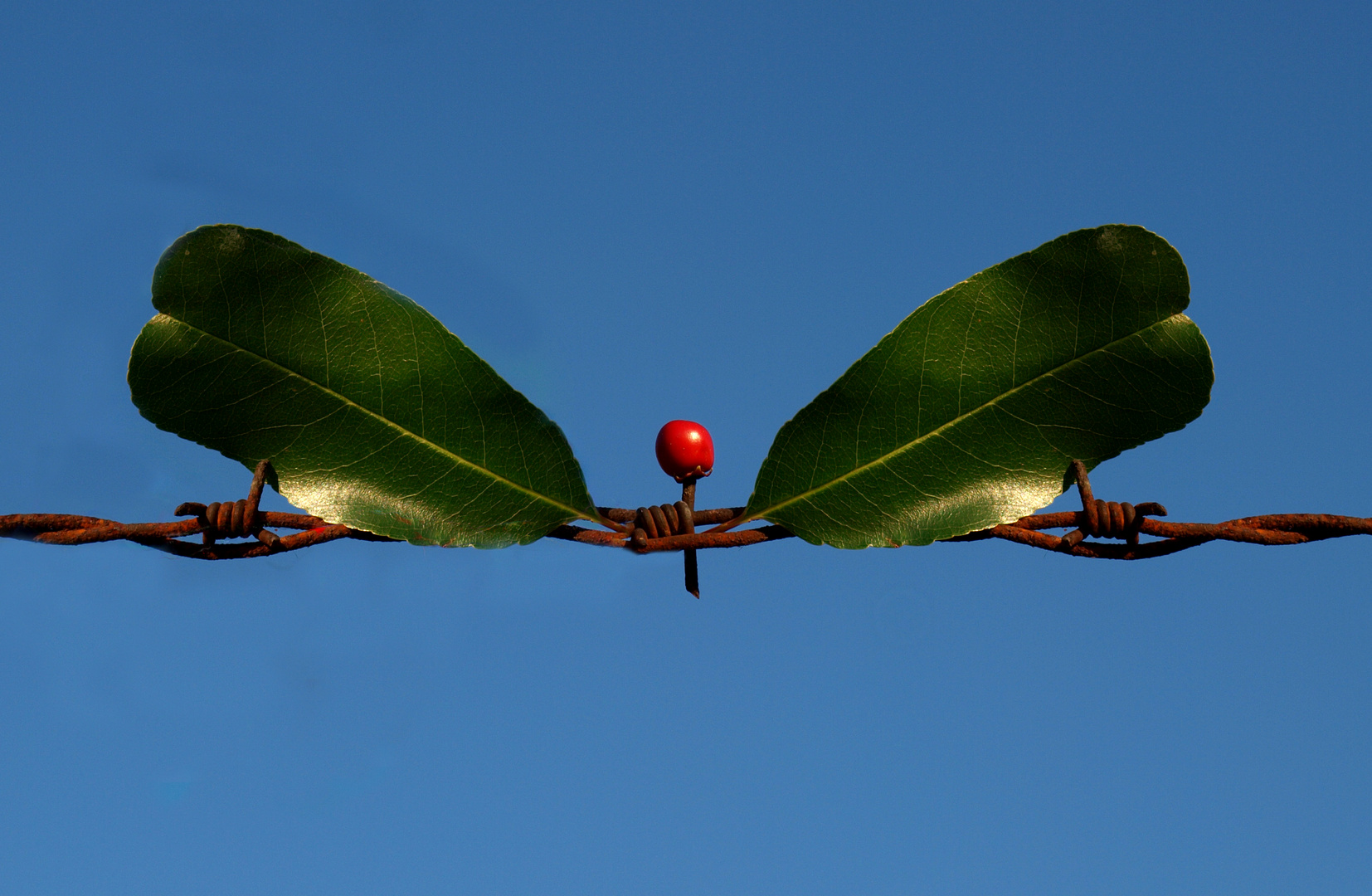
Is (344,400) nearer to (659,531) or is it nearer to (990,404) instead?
(659,531)

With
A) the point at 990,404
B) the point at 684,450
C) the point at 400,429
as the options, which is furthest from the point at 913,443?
the point at 400,429

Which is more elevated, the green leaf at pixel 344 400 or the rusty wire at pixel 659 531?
the green leaf at pixel 344 400

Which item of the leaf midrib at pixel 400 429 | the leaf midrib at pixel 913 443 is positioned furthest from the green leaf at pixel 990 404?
the leaf midrib at pixel 400 429

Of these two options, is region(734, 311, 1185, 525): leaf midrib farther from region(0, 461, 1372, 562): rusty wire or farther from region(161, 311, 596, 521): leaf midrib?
region(161, 311, 596, 521): leaf midrib

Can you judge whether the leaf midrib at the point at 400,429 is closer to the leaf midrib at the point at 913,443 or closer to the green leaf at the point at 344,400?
the green leaf at the point at 344,400

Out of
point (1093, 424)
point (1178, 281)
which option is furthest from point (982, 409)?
point (1178, 281)

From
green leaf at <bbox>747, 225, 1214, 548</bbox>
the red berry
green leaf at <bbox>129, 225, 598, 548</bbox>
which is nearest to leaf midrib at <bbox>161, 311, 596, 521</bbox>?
green leaf at <bbox>129, 225, 598, 548</bbox>
